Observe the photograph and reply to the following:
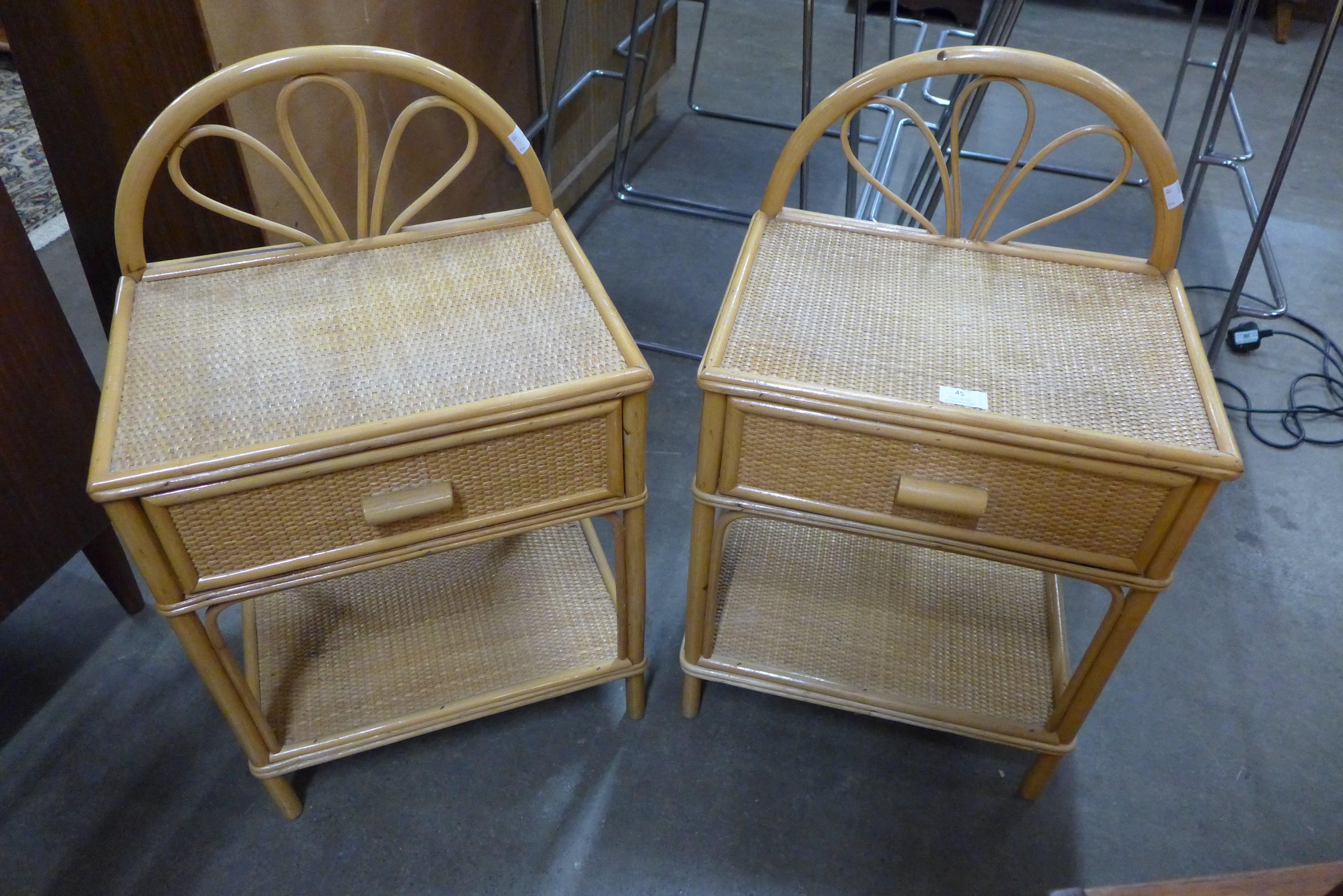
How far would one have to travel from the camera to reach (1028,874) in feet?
3.58

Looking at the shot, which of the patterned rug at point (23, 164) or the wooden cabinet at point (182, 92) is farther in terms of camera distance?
the patterned rug at point (23, 164)

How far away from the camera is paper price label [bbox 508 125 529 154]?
1.01 meters

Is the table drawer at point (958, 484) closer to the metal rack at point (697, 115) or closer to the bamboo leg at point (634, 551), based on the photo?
the bamboo leg at point (634, 551)

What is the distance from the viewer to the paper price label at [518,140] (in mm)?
1007

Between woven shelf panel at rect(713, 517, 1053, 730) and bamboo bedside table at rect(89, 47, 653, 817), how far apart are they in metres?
0.19

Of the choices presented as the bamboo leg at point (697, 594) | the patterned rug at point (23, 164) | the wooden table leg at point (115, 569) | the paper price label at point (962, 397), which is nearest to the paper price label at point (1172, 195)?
the paper price label at point (962, 397)

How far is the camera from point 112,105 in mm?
1100

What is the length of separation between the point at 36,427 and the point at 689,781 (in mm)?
910

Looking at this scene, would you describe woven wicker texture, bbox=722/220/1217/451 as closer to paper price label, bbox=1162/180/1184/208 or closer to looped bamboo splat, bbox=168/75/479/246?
paper price label, bbox=1162/180/1184/208

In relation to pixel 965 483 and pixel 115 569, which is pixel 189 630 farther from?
pixel 965 483

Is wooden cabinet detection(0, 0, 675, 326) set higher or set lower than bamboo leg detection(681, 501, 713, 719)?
higher

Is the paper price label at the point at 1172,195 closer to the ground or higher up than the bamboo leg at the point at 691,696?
higher up

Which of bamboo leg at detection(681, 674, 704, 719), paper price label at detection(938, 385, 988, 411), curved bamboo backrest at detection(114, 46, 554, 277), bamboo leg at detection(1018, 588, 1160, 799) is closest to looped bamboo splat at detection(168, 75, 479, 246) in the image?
curved bamboo backrest at detection(114, 46, 554, 277)

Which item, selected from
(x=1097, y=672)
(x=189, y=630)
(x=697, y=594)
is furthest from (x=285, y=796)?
(x=1097, y=672)
